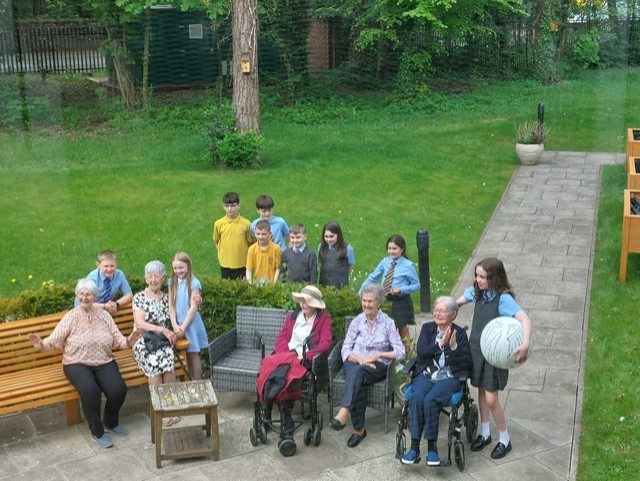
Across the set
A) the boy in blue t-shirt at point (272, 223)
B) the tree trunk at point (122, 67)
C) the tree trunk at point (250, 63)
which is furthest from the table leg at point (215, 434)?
the tree trunk at point (122, 67)

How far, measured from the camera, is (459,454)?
23.1 feet

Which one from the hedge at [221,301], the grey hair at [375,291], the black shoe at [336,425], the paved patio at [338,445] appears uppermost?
the grey hair at [375,291]

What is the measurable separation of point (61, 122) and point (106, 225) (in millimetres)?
8818

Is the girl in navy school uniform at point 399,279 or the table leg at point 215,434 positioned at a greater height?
the girl in navy school uniform at point 399,279

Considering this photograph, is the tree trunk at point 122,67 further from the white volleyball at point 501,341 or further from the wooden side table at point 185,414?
the white volleyball at point 501,341

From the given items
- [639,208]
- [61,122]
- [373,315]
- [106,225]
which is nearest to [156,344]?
[373,315]

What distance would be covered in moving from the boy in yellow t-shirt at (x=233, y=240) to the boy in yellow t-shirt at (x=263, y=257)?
0.48 m

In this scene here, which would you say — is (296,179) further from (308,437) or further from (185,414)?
(185,414)

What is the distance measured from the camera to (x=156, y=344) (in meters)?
7.95

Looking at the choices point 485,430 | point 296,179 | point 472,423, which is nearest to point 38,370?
point 472,423

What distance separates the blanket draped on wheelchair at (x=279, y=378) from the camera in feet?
24.4

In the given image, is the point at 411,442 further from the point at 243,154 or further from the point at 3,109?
the point at 3,109

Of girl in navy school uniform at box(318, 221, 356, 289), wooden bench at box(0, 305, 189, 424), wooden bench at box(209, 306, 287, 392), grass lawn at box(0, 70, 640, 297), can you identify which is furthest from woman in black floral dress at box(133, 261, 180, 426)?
grass lawn at box(0, 70, 640, 297)

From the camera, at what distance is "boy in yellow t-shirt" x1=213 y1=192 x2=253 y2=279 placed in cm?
998
